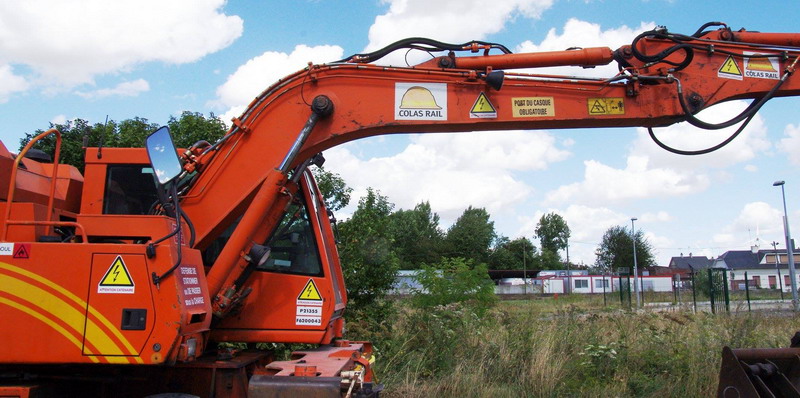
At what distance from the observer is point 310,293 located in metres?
5.37

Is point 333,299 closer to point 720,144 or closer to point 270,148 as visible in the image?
point 270,148

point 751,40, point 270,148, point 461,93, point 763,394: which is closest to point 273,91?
point 270,148

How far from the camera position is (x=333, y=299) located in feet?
17.9

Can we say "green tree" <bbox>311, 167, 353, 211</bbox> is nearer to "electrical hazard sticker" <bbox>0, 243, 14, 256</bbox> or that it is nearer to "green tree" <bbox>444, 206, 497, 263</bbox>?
"electrical hazard sticker" <bbox>0, 243, 14, 256</bbox>

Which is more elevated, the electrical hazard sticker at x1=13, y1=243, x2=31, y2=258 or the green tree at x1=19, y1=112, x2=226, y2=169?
the green tree at x1=19, y1=112, x2=226, y2=169

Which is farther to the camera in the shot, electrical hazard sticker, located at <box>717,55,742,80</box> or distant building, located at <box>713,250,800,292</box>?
distant building, located at <box>713,250,800,292</box>

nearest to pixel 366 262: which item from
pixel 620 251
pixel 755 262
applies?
pixel 620 251

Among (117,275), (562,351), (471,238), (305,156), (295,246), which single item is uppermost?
(471,238)

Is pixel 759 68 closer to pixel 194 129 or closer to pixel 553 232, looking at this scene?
pixel 194 129

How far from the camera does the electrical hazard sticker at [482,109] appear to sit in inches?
208

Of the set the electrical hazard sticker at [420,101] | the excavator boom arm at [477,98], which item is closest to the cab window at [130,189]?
the excavator boom arm at [477,98]

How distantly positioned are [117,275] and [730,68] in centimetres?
527

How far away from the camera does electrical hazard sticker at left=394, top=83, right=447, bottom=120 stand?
17.3ft

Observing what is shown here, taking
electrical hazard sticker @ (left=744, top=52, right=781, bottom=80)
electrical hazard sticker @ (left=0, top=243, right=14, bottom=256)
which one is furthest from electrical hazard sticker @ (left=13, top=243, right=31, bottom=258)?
electrical hazard sticker @ (left=744, top=52, right=781, bottom=80)
